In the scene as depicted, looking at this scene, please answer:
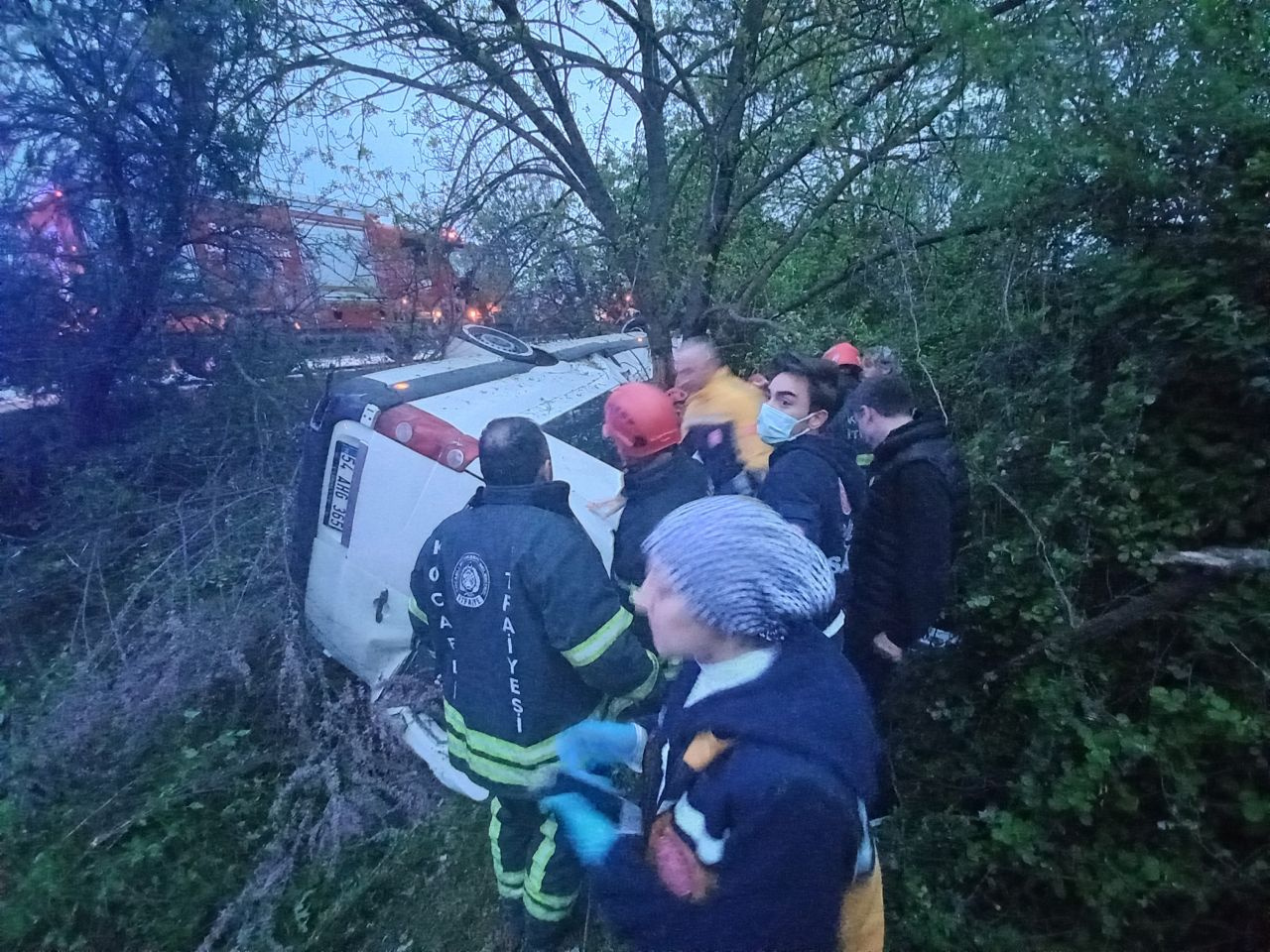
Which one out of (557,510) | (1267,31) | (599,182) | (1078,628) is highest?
(1267,31)

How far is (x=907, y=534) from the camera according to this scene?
8.66 feet

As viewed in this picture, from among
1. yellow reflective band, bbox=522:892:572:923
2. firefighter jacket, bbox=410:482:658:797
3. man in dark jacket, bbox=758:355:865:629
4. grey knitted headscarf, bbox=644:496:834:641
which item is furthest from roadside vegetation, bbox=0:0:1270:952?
grey knitted headscarf, bbox=644:496:834:641

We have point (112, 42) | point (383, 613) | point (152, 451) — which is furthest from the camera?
point (152, 451)

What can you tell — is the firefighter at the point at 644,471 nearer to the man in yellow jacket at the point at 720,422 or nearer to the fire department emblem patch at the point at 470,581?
the man in yellow jacket at the point at 720,422

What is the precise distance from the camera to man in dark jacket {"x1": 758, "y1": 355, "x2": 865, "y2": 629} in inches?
96.2

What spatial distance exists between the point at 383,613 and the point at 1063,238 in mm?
3475

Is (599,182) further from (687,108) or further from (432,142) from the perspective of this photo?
(432,142)

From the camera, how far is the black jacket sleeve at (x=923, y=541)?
256cm

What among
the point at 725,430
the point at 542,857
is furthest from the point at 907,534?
the point at 542,857

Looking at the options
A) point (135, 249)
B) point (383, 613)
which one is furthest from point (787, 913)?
point (135, 249)

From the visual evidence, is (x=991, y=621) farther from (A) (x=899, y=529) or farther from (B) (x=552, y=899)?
(B) (x=552, y=899)

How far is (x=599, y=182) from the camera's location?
15.6ft

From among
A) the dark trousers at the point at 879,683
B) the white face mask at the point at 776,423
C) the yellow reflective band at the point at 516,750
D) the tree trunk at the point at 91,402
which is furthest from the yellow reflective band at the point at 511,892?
the tree trunk at the point at 91,402

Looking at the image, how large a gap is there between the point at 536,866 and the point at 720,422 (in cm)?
194
